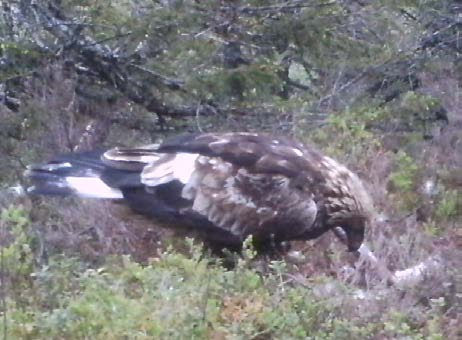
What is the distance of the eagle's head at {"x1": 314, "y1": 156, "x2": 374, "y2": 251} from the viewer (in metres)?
6.78

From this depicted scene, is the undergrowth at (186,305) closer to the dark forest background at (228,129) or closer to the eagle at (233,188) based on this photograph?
the dark forest background at (228,129)

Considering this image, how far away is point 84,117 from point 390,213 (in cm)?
307

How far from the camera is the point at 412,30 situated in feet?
37.9

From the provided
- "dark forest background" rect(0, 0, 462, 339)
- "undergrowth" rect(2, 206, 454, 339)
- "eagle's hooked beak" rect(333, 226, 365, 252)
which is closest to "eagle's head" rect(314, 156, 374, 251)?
"eagle's hooked beak" rect(333, 226, 365, 252)

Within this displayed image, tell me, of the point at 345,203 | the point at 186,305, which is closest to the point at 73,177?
the point at 345,203

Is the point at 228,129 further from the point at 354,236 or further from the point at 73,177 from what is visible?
the point at 354,236

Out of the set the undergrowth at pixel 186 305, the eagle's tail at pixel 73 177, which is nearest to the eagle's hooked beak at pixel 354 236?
the undergrowth at pixel 186 305

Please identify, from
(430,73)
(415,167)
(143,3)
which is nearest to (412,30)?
(430,73)

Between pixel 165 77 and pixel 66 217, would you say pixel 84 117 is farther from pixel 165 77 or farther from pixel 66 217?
pixel 66 217

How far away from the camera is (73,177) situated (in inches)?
281

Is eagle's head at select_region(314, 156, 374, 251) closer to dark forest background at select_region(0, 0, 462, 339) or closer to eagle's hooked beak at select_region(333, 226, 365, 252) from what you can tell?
eagle's hooked beak at select_region(333, 226, 365, 252)

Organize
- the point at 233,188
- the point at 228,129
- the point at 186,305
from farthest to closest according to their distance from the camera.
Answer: the point at 228,129 < the point at 233,188 < the point at 186,305

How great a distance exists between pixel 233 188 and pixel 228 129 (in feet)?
10.2

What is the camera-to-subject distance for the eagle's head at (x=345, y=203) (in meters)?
6.78
